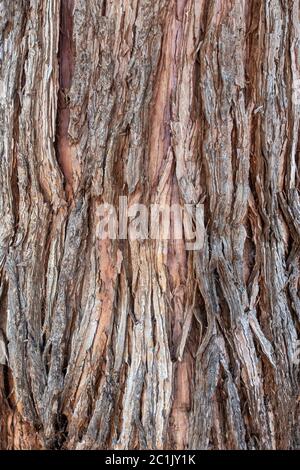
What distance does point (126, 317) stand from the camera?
188 cm

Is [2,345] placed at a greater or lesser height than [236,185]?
lesser

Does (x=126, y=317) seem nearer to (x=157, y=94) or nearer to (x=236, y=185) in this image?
(x=236, y=185)

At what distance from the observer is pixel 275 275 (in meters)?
1.95

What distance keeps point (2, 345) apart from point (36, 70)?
93cm

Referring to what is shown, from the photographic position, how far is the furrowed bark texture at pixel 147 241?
1853 mm

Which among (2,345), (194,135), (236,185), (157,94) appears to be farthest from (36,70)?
(2,345)

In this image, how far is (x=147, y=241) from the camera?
188 centimetres

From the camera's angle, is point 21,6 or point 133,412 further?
point 21,6

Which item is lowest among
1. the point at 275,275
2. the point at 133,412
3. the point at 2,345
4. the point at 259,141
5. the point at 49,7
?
the point at 133,412

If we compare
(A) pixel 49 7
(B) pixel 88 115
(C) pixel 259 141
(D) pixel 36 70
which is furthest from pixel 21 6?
(C) pixel 259 141

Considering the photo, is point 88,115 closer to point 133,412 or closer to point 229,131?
point 229,131

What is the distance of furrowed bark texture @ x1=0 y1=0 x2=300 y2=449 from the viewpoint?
1853 millimetres

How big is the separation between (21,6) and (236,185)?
948mm

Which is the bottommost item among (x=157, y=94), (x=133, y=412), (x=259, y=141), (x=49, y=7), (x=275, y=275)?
(x=133, y=412)
